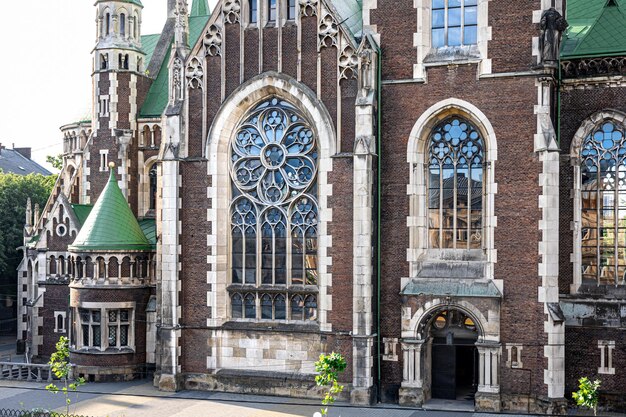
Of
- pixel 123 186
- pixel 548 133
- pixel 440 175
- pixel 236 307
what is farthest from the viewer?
pixel 123 186

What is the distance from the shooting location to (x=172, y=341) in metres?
33.7

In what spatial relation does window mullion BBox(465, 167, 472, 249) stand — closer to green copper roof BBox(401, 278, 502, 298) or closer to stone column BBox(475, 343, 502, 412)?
green copper roof BBox(401, 278, 502, 298)

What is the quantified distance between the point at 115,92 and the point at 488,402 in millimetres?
24094

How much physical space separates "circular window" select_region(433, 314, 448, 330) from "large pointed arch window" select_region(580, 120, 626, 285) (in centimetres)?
528

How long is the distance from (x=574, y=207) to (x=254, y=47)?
44.0ft

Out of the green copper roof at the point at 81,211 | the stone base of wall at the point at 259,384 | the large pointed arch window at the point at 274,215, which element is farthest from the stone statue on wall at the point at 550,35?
the green copper roof at the point at 81,211

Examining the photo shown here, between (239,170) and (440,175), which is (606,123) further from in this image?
(239,170)

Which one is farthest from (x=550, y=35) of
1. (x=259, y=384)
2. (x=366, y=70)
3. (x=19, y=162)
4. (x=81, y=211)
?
(x=19, y=162)

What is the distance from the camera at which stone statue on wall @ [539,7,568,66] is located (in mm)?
29531

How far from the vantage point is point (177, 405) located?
31234mm

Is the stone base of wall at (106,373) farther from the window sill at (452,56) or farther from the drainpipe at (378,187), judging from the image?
the window sill at (452,56)

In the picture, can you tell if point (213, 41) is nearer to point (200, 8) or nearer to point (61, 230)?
point (61, 230)

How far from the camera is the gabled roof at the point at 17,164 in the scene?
77.4m

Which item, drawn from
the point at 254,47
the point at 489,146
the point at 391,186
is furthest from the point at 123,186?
the point at 489,146
